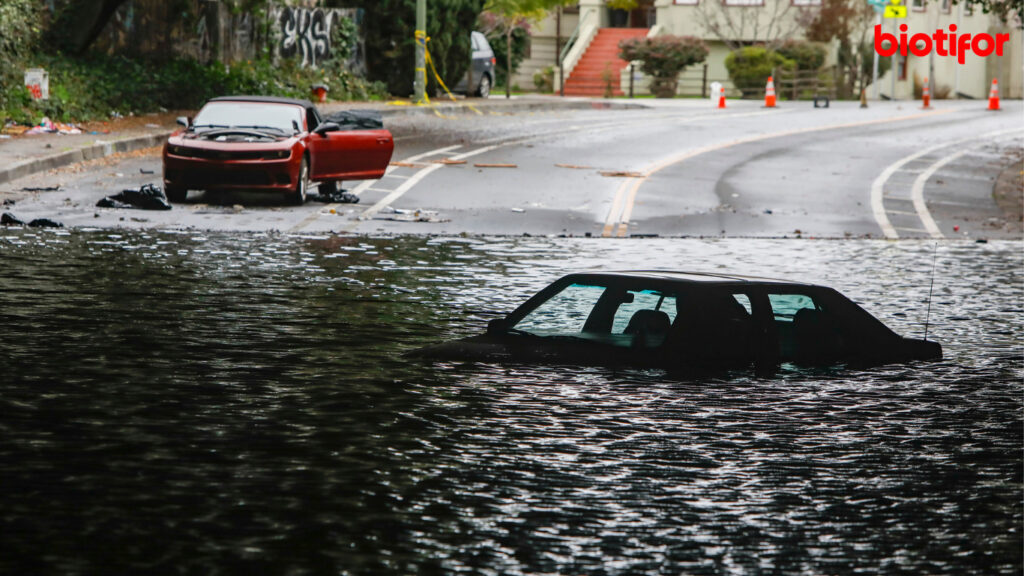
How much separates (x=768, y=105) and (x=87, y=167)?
30480 millimetres

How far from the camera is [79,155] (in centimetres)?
2736

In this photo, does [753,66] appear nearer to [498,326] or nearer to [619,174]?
[619,174]

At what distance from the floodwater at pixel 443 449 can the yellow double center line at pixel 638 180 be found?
7205 mm

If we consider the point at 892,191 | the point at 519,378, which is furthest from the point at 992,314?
the point at 892,191

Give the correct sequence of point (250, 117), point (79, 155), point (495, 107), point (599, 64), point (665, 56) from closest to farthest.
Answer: point (250, 117) < point (79, 155) < point (495, 107) < point (665, 56) < point (599, 64)

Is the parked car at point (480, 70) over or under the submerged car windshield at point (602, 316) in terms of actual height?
over

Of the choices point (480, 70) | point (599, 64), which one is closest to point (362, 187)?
point (480, 70)

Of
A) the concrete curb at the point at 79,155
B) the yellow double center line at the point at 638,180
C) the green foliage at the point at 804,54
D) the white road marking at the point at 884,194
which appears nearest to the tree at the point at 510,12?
the green foliage at the point at 804,54

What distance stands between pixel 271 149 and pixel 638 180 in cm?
746

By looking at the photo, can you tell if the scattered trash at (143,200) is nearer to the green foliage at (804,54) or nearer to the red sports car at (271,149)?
the red sports car at (271,149)

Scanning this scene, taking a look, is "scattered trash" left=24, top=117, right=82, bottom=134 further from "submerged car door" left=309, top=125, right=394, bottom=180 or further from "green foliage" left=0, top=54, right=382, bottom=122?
"submerged car door" left=309, top=125, right=394, bottom=180
